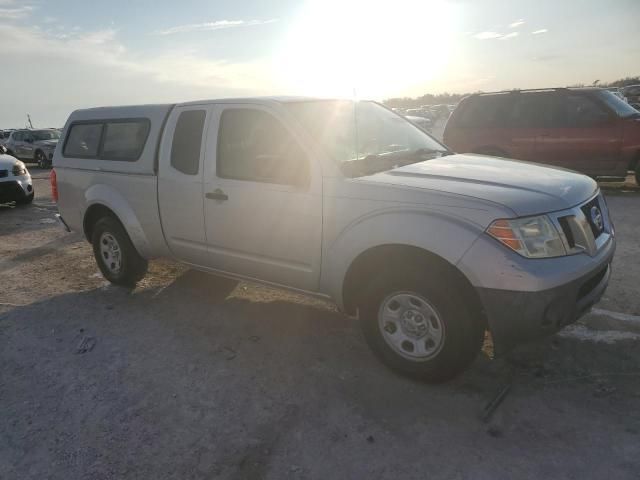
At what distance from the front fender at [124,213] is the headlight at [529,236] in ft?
11.2

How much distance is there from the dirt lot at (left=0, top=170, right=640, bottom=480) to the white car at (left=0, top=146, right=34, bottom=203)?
626 cm

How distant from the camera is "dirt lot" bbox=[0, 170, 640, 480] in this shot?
2.58m

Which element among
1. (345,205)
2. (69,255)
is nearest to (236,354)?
(345,205)

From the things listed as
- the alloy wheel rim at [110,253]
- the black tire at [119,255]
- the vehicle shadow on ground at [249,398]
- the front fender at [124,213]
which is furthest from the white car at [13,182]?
the vehicle shadow on ground at [249,398]

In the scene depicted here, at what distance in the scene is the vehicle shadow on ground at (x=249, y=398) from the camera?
2680mm

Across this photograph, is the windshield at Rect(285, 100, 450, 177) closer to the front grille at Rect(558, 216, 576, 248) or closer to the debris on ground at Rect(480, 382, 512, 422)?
the front grille at Rect(558, 216, 576, 248)

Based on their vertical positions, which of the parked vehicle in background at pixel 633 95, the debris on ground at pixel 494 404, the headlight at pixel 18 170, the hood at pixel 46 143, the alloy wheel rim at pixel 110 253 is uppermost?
the parked vehicle in background at pixel 633 95

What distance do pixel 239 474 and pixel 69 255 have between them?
17.3 ft

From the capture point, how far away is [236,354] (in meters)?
3.80

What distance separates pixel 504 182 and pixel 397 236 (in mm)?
768

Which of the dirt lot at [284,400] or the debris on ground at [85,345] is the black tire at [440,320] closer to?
the dirt lot at [284,400]

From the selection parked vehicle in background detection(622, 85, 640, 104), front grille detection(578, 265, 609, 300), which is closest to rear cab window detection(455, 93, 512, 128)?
front grille detection(578, 265, 609, 300)

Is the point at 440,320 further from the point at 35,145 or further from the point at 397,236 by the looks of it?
the point at 35,145

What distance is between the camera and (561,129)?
9172mm
